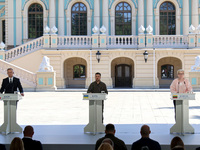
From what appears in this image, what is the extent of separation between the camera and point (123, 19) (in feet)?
104

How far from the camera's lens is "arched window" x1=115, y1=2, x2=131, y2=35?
31469 mm

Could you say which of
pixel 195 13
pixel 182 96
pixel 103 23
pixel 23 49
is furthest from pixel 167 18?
pixel 182 96

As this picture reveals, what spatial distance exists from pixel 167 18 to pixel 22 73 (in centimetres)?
1449

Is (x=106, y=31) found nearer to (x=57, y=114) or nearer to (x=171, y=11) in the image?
(x=171, y=11)

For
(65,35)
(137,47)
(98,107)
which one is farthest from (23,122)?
(65,35)

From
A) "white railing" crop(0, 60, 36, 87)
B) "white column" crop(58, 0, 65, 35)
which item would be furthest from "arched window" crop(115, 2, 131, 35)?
"white railing" crop(0, 60, 36, 87)

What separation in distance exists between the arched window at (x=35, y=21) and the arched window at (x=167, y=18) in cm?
1151

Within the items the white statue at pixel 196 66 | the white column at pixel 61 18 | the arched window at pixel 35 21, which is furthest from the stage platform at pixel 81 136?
the arched window at pixel 35 21

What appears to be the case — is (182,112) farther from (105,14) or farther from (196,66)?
(105,14)

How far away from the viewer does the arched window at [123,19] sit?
3147cm

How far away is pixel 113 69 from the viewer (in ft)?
103

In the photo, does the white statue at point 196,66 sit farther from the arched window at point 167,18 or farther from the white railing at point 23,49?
the white railing at point 23,49

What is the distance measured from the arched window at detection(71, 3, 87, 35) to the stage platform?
22.5m

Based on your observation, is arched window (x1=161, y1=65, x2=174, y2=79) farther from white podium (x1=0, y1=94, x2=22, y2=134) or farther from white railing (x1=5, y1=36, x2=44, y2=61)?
white podium (x1=0, y1=94, x2=22, y2=134)
